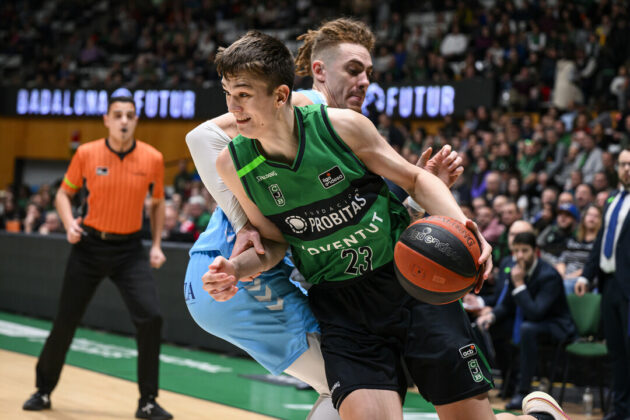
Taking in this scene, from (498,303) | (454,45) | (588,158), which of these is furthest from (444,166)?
(454,45)

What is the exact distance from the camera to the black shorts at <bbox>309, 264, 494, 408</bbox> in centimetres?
293

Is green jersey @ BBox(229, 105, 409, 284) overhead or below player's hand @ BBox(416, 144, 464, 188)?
below

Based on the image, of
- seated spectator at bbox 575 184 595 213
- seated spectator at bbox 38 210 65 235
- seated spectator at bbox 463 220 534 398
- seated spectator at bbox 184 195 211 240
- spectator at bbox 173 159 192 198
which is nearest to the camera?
seated spectator at bbox 463 220 534 398

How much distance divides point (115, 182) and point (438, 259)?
3893mm

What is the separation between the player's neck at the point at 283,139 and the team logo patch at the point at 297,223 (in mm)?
211

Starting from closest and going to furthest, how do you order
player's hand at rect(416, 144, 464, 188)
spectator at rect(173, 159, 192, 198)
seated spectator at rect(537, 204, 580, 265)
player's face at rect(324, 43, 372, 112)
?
player's hand at rect(416, 144, 464, 188) → player's face at rect(324, 43, 372, 112) → seated spectator at rect(537, 204, 580, 265) → spectator at rect(173, 159, 192, 198)

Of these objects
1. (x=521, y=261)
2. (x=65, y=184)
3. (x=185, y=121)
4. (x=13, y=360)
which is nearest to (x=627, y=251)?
(x=521, y=261)

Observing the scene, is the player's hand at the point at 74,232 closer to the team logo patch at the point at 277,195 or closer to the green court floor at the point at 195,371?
the green court floor at the point at 195,371

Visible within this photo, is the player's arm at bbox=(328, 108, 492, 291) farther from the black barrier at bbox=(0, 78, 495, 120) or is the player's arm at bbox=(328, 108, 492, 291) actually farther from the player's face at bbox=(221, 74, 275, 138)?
the black barrier at bbox=(0, 78, 495, 120)

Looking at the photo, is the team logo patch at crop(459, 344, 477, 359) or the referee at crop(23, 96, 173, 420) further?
the referee at crop(23, 96, 173, 420)

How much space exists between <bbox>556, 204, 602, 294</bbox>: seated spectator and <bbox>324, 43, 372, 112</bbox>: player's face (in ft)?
16.2

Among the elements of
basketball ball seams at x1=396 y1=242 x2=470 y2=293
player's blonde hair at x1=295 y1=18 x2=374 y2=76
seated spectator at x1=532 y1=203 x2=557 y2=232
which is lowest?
seated spectator at x1=532 y1=203 x2=557 y2=232

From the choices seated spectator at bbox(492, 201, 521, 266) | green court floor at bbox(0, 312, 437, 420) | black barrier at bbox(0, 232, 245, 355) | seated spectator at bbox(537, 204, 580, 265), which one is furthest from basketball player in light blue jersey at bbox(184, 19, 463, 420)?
seated spectator at bbox(537, 204, 580, 265)

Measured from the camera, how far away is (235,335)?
10.7 ft
